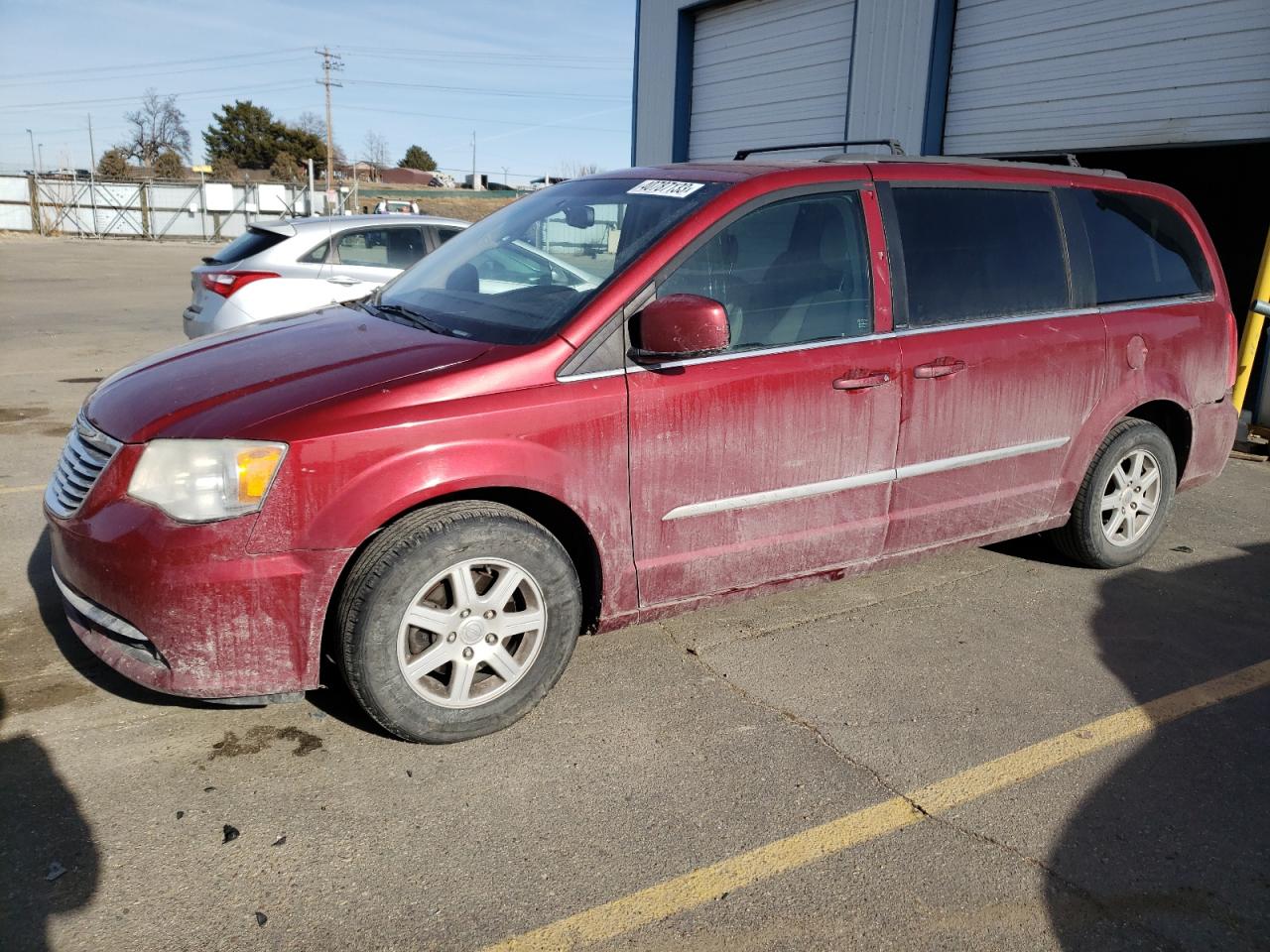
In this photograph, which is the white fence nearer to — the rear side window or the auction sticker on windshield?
the rear side window

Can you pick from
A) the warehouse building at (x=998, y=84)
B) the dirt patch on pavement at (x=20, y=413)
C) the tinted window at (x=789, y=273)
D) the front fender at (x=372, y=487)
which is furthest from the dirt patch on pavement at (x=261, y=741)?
the warehouse building at (x=998, y=84)

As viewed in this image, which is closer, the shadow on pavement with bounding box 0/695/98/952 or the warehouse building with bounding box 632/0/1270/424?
the shadow on pavement with bounding box 0/695/98/952

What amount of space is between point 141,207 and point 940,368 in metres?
44.6

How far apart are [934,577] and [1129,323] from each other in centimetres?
143

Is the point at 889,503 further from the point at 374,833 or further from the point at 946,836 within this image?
the point at 374,833

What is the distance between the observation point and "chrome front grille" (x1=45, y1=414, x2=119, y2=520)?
118 inches

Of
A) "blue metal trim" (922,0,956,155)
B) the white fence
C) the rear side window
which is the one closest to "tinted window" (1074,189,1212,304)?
"blue metal trim" (922,0,956,155)

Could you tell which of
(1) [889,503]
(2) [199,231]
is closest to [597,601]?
(1) [889,503]

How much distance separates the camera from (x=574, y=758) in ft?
10.1

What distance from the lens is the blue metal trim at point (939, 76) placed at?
9.99 meters

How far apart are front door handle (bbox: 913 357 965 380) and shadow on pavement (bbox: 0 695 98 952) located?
307 centimetres

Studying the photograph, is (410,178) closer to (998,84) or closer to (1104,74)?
(998,84)

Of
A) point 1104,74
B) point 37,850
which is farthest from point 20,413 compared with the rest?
point 1104,74

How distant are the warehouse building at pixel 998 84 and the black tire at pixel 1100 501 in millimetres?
2856
